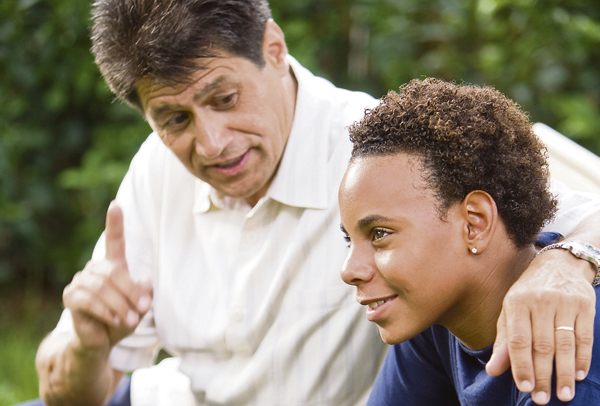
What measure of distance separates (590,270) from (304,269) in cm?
76

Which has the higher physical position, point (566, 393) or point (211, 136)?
point (211, 136)

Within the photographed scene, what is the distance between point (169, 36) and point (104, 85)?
87.9 inches

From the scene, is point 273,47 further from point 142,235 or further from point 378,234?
point 378,234

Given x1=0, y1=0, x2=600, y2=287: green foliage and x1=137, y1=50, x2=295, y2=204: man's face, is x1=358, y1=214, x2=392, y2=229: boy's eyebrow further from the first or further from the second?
x1=0, y1=0, x2=600, y2=287: green foliage

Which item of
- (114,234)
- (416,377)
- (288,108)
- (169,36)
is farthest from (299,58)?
(416,377)

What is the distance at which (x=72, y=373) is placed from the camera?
5.90ft

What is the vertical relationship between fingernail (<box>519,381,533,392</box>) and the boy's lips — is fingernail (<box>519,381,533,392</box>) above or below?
below

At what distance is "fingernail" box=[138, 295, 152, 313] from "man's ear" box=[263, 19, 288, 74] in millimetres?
675

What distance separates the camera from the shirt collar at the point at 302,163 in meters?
1.80

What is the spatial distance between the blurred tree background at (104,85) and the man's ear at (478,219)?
79.5 inches

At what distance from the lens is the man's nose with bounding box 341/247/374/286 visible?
4.07ft

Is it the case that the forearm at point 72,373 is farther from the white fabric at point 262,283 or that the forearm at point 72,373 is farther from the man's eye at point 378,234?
the man's eye at point 378,234

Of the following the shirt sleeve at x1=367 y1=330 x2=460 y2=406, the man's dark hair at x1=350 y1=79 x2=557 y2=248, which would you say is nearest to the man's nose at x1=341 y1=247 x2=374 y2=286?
the man's dark hair at x1=350 y1=79 x2=557 y2=248

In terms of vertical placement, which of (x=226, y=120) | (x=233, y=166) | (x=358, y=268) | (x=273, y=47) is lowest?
(x=358, y=268)
